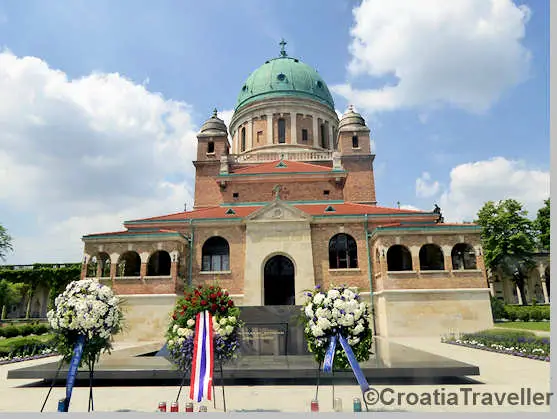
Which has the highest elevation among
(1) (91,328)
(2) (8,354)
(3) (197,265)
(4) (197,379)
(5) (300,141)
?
(5) (300,141)

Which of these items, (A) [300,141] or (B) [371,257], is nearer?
(B) [371,257]

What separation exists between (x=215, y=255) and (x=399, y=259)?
13.3 meters

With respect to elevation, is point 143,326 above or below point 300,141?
below

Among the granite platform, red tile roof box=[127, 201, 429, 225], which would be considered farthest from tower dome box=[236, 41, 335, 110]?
the granite platform

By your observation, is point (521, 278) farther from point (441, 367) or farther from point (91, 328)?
point (91, 328)

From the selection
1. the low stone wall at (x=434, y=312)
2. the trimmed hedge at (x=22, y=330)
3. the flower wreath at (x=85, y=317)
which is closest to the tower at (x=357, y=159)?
the low stone wall at (x=434, y=312)

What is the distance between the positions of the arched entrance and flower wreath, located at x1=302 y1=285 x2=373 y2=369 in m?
17.8

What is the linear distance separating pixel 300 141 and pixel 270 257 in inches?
796

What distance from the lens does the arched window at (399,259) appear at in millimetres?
26703

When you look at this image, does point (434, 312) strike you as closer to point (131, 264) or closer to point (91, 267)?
point (131, 264)

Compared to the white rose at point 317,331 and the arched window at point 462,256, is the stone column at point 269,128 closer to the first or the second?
the arched window at point 462,256

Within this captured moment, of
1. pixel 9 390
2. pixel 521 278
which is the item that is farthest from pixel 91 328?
pixel 521 278

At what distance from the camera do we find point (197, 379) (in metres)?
7.47

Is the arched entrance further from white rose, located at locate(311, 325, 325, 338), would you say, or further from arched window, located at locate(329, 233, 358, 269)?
white rose, located at locate(311, 325, 325, 338)
